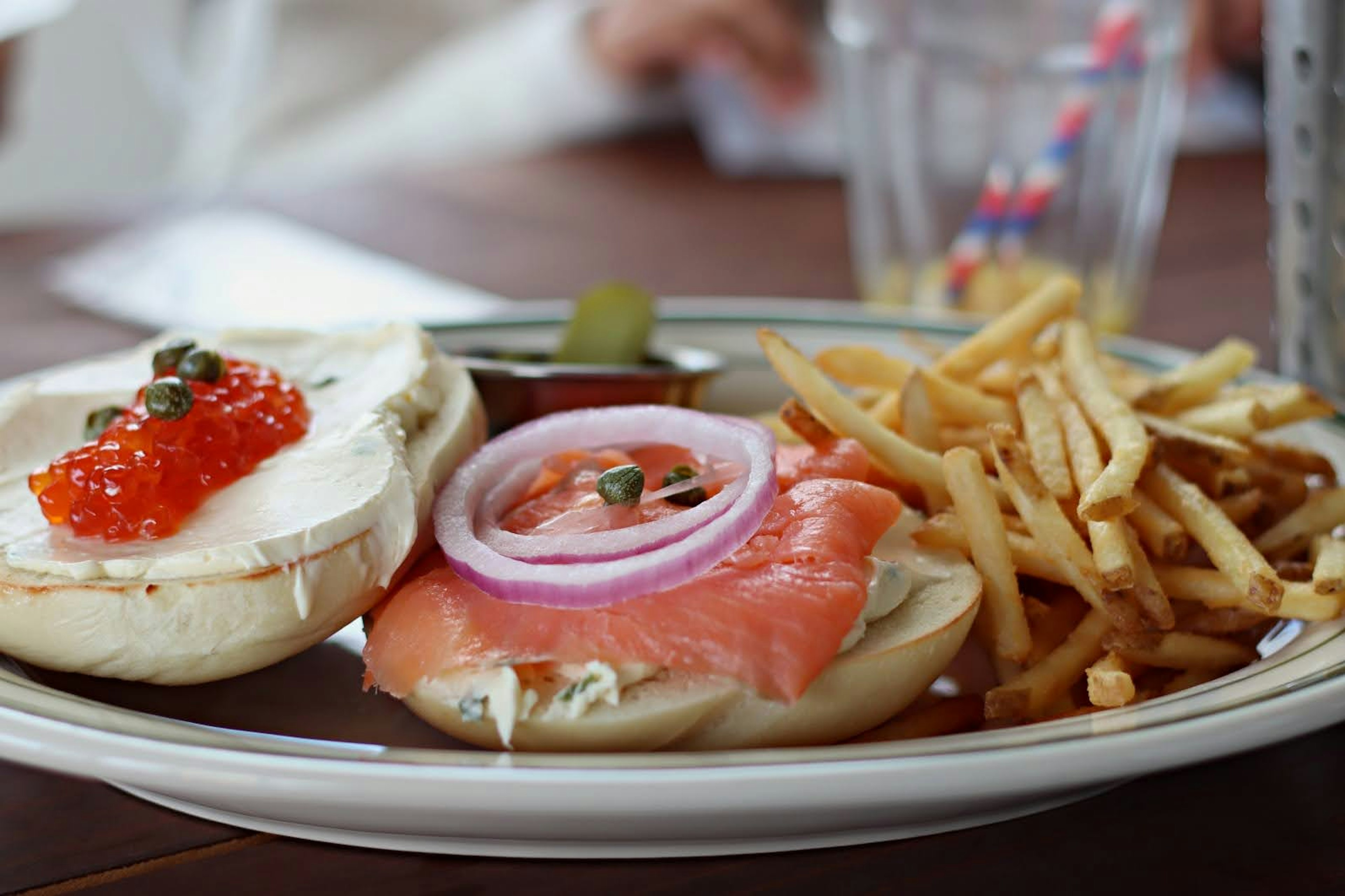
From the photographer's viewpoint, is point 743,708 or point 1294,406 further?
point 1294,406

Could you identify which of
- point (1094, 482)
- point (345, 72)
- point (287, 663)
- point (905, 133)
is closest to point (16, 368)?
point (287, 663)

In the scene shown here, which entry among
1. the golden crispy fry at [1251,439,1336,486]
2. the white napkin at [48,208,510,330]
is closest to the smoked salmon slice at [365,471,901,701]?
the golden crispy fry at [1251,439,1336,486]

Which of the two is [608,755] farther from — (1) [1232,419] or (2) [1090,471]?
(1) [1232,419]

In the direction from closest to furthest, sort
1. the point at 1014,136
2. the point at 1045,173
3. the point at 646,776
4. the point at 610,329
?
the point at 646,776
the point at 610,329
the point at 1045,173
the point at 1014,136

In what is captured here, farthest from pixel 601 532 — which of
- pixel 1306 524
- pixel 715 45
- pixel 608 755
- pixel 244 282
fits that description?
pixel 715 45

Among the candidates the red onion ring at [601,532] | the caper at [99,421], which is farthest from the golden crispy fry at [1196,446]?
the caper at [99,421]

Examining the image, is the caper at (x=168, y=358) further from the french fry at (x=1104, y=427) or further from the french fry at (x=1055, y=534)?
the french fry at (x=1104, y=427)
